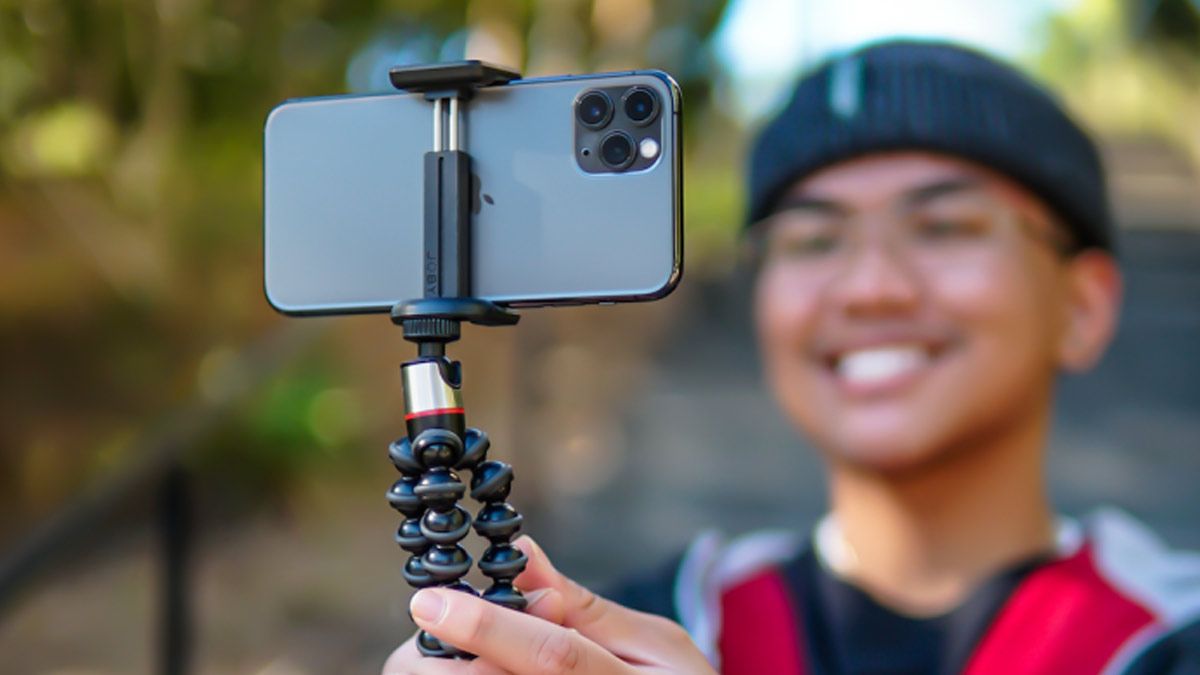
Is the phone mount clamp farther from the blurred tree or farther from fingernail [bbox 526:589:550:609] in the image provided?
the blurred tree

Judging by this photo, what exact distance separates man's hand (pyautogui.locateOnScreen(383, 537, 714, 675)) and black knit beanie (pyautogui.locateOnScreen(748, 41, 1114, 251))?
103cm

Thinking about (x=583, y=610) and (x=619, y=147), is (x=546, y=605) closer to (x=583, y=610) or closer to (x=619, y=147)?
(x=583, y=610)

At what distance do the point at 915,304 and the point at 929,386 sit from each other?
0.13 meters

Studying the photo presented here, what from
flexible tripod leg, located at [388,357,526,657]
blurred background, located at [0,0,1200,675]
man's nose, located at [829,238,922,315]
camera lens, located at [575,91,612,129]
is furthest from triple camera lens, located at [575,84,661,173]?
blurred background, located at [0,0,1200,675]

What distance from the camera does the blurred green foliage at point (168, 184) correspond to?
12.3ft

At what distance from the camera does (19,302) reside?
14.9 feet

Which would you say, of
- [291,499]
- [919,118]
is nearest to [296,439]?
[291,499]

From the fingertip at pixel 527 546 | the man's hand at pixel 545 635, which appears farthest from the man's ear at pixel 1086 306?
the fingertip at pixel 527 546

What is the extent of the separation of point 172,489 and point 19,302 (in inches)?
69.6

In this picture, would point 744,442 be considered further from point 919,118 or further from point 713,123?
point 919,118

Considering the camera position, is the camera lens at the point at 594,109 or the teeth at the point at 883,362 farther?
the teeth at the point at 883,362

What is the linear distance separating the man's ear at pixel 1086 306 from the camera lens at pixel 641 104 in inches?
48.0

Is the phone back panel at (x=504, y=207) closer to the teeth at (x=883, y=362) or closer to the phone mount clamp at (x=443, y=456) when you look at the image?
the phone mount clamp at (x=443, y=456)

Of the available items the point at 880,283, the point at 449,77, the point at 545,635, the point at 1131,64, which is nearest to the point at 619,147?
the point at 449,77
